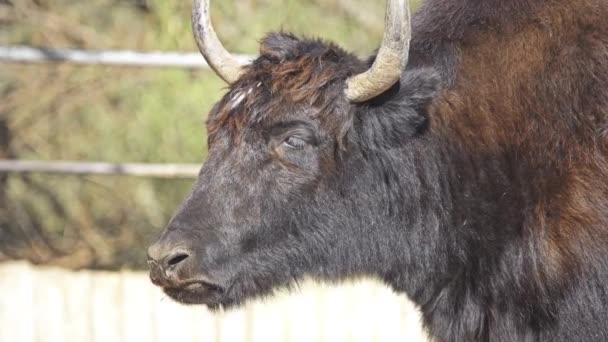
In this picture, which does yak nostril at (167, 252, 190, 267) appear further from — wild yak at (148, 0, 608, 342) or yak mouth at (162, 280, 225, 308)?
yak mouth at (162, 280, 225, 308)

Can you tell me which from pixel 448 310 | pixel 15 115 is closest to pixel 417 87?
pixel 448 310

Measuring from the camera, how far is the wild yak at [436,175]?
5.03m

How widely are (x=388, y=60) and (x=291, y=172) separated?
666 millimetres

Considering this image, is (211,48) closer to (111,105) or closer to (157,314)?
(157,314)

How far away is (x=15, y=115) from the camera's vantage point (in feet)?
33.1

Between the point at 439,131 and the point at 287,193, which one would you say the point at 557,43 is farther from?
the point at 287,193

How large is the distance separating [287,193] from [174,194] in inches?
204

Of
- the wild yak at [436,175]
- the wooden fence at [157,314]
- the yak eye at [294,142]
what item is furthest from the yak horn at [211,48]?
the wooden fence at [157,314]

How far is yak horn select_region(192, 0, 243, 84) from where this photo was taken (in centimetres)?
546

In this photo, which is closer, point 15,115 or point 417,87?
point 417,87

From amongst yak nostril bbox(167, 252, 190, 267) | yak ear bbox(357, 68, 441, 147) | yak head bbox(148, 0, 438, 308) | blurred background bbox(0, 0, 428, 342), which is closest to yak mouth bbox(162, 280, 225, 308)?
yak head bbox(148, 0, 438, 308)

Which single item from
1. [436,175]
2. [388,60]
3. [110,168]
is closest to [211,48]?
[388,60]

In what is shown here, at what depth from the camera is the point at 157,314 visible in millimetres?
7836

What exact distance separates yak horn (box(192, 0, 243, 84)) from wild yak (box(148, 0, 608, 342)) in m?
0.16
